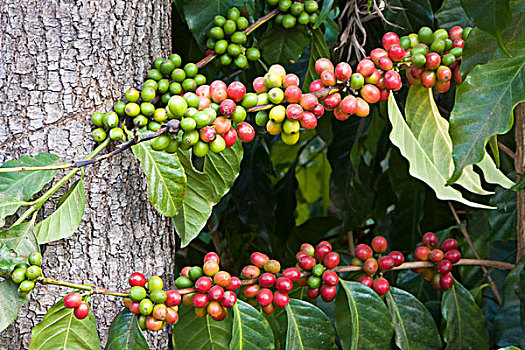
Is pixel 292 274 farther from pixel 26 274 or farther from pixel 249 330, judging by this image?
pixel 26 274

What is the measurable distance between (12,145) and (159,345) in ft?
1.11

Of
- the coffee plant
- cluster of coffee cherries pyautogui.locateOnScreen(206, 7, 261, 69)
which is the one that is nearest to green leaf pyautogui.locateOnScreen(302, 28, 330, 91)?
the coffee plant

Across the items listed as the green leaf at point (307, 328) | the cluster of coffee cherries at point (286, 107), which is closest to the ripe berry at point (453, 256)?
the green leaf at point (307, 328)

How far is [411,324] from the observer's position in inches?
31.6

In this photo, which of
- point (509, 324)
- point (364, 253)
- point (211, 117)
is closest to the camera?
point (211, 117)

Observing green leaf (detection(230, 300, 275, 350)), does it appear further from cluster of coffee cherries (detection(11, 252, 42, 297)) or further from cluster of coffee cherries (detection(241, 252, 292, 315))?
cluster of coffee cherries (detection(11, 252, 42, 297))

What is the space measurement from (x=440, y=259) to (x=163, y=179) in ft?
1.43

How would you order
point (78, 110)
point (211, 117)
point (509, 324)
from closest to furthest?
point (211, 117) → point (78, 110) → point (509, 324)

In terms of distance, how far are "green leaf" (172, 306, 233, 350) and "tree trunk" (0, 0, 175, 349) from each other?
0.09 meters

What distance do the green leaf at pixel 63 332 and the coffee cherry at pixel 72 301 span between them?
0.14 feet

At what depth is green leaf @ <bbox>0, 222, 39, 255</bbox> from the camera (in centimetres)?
60

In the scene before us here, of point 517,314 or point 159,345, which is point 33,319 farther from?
point 517,314

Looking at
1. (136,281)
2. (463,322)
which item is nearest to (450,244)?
(463,322)

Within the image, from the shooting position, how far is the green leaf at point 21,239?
1.97 feet
